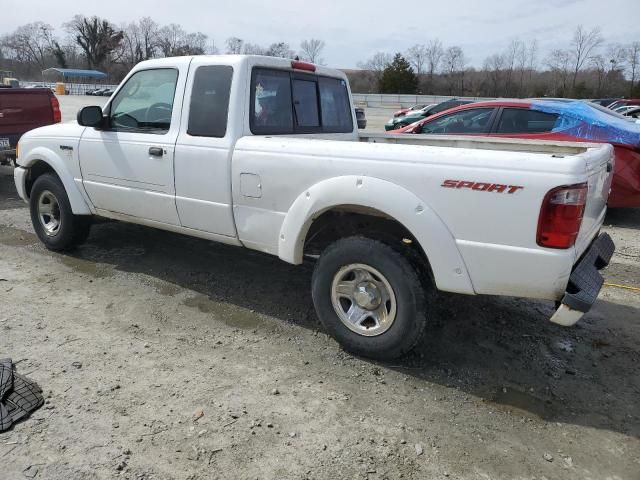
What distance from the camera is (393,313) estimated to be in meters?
3.36

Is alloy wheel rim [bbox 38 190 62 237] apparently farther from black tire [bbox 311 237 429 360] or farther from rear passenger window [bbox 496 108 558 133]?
rear passenger window [bbox 496 108 558 133]

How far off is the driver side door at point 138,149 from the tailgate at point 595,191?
303cm

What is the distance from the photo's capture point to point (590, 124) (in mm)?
6801

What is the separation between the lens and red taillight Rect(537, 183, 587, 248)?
267 cm

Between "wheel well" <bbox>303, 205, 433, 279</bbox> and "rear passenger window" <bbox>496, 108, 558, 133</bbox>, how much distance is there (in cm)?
441

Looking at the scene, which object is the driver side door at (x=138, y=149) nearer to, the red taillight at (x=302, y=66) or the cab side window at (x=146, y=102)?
the cab side window at (x=146, y=102)

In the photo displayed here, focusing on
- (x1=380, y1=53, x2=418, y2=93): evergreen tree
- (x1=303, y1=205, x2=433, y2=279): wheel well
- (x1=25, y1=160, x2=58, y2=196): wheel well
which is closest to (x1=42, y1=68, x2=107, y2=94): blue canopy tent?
(x1=380, y1=53, x2=418, y2=93): evergreen tree

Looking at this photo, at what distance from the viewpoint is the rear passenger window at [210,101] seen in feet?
13.1

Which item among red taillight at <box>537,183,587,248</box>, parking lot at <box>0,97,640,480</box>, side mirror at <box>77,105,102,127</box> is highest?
side mirror at <box>77,105,102,127</box>

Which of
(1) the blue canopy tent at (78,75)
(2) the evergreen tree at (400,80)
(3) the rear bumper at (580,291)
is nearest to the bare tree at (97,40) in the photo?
(1) the blue canopy tent at (78,75)

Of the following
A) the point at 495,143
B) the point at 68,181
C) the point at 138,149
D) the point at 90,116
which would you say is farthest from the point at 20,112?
the point at 495,143

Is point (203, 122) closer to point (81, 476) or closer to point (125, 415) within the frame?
point (125, 415)

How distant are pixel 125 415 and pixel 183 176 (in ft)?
6.40

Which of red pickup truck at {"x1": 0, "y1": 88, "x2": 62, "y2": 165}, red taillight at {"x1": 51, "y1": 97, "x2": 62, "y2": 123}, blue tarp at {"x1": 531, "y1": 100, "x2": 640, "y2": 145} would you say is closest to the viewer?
blue tarp at {"x1": 531, "y1": 100, "x2": 640, "y2": 145}
